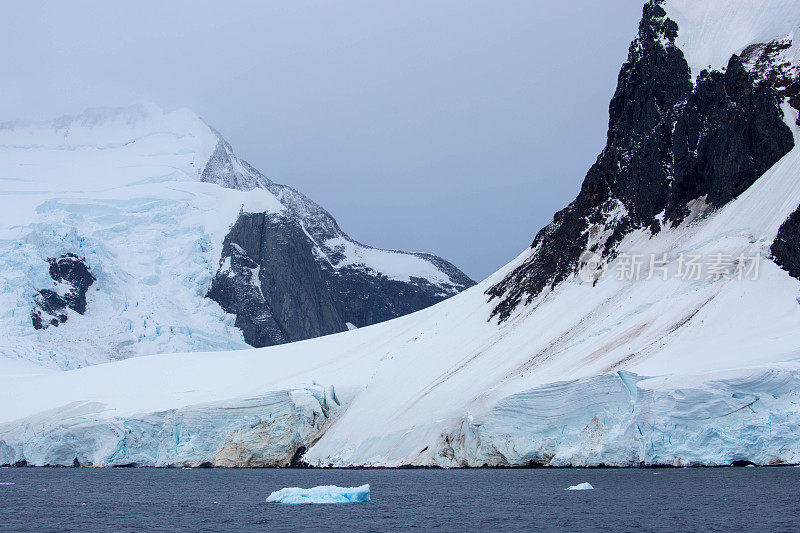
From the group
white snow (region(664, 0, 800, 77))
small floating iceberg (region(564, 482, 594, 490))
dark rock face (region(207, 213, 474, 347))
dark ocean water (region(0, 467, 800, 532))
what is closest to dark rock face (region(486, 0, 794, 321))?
white snow (region(664, 0, 800, 77))

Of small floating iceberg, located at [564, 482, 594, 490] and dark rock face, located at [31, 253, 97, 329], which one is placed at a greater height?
dark rock face, located at [31, 253, 97, 329]

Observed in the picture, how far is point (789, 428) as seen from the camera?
4838 centimetres

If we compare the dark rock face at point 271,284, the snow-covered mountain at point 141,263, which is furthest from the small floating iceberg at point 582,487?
the dark rock face at point 271,284

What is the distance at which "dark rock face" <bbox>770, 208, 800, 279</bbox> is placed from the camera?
208ft

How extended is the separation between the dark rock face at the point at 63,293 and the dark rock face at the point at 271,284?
22.6m

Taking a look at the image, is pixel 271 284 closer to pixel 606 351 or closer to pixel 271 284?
pixel 271 284

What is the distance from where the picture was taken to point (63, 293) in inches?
5423

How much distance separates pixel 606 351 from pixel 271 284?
389 feet

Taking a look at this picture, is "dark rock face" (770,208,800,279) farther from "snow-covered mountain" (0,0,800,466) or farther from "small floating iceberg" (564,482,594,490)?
"small floating iceberg" (564,482,594,490)

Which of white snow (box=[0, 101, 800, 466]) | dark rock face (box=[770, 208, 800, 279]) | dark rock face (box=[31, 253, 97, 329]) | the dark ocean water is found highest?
dark rock face (box=[31, 253, 97, 329])

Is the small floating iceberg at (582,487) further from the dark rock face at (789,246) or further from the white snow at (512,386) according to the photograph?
the dark rock face at (789,246)

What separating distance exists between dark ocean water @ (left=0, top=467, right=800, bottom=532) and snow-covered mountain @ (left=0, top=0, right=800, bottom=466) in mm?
3758

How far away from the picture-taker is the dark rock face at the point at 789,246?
2498 inches

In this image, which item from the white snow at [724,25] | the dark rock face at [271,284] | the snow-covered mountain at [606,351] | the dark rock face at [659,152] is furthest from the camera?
the dark rock face at [271,284]
